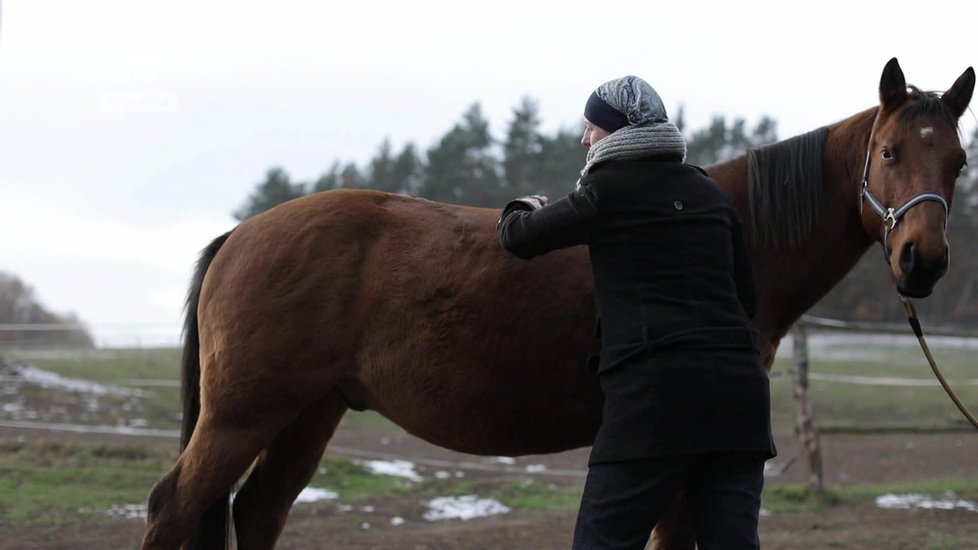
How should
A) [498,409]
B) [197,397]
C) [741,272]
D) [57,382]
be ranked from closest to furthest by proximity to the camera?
1. [741,272]
2. [498,409]
3. [197,397]
4. [57,382]

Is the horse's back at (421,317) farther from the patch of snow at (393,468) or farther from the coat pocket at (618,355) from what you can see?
the patch of snow at (393,468)

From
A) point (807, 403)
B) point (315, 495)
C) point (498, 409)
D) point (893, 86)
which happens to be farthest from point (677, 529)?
point (807, 403)

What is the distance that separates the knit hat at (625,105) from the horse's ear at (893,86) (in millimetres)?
1059

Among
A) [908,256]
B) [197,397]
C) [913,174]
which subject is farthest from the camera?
[197,397]

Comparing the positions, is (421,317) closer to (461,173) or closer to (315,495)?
(315,495)

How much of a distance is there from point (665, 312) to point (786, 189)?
1.22 m

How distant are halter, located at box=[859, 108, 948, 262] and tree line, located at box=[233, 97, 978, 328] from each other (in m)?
33.8

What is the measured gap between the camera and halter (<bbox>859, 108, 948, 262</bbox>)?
10.3 feet

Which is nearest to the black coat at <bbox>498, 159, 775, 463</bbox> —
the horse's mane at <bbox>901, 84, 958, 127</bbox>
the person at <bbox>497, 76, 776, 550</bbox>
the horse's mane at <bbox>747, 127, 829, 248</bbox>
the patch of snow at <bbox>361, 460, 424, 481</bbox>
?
the person at <bbox>497, 76, 776, 550</bbox>

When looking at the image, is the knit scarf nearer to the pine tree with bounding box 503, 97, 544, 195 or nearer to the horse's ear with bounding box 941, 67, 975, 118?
the horse's ear with bounding box 941, 67, 975, 118

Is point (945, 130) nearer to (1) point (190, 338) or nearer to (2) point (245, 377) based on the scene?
(2) point (245, 377)

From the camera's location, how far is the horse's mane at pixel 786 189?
3.57 m

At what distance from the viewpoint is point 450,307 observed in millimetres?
3586

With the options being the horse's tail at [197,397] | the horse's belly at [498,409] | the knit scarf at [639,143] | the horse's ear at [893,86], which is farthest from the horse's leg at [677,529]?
the horse's tail at [197,397]
